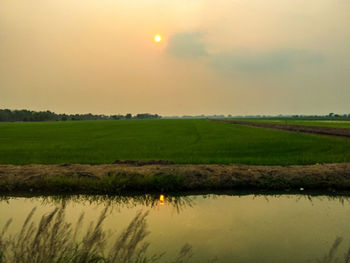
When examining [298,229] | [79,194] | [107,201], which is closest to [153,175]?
[107,201]

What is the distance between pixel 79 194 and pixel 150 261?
6895mm

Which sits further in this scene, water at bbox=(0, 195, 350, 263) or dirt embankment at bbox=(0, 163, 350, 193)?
dirt embankment at bbox=(0, 163, 350, 193)

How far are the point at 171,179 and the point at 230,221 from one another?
4.48 meters

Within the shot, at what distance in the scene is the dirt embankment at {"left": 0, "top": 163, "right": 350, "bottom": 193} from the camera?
11.3m

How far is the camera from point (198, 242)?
6055 mm

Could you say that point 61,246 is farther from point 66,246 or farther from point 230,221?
point 230,221

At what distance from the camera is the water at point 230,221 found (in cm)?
565

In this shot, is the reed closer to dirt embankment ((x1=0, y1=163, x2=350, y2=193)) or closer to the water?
the water

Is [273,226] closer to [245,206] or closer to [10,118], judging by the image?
[245,206]

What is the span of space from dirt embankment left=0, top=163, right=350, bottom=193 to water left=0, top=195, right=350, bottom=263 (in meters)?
1.07

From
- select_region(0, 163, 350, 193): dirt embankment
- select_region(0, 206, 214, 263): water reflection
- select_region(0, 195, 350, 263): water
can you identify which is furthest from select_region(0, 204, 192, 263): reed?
select_region(0, 163, 350, 193): dirt embankment

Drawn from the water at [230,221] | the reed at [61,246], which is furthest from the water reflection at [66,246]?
the water at [230,221]

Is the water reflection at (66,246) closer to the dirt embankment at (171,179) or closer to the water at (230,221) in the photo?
the water at (230,221)

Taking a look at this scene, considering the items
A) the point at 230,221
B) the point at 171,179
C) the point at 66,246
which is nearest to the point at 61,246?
the point at 66,246
